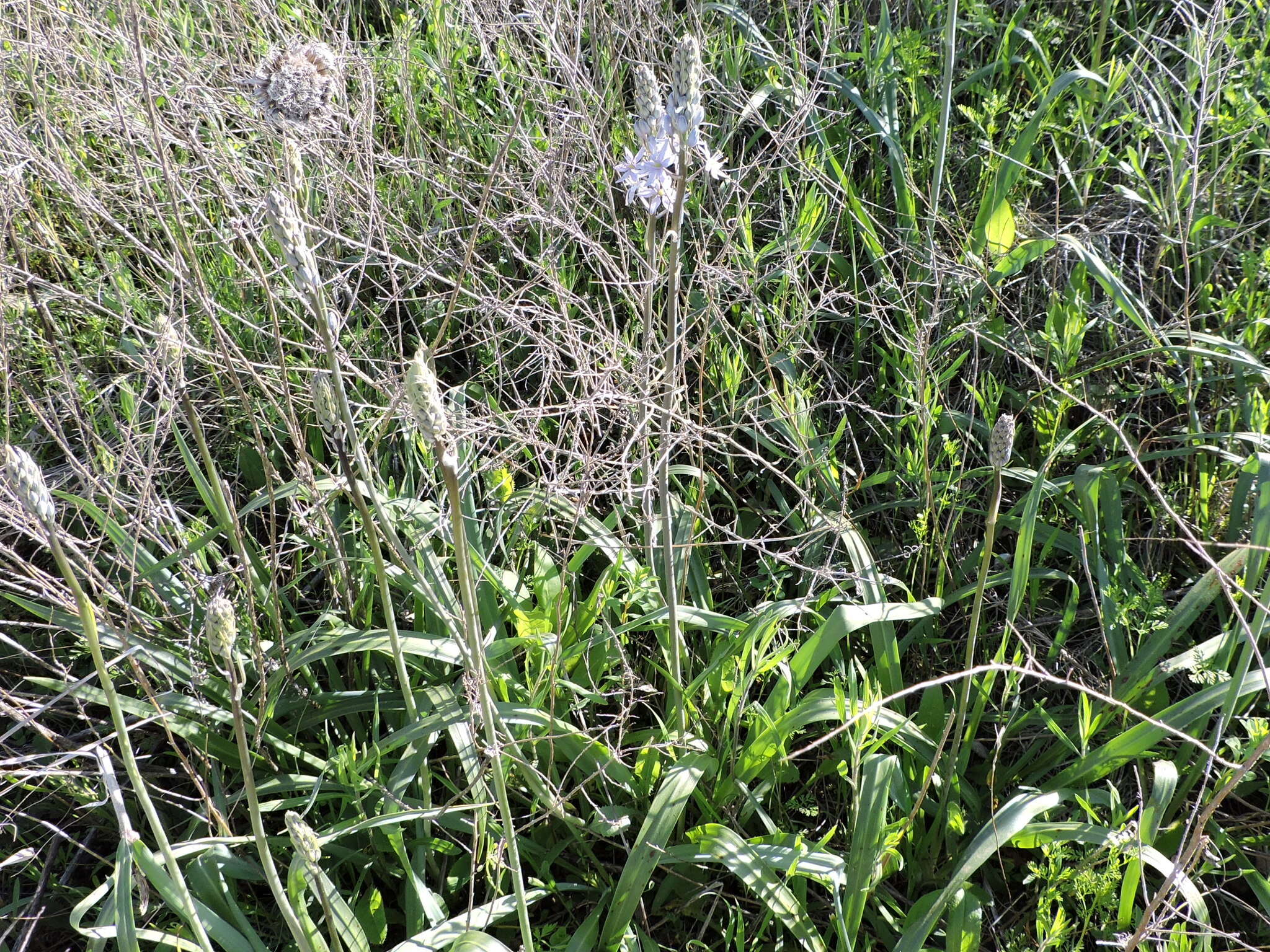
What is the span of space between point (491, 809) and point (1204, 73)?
2.16 metres

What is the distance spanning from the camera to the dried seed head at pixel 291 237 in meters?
1.09

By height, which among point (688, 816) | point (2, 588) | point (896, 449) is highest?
point (896, 449)

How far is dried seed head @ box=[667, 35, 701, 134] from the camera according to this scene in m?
1.29

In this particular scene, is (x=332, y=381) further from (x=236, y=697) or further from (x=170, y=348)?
(x=236, y=697)

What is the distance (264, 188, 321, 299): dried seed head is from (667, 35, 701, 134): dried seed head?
540 mm

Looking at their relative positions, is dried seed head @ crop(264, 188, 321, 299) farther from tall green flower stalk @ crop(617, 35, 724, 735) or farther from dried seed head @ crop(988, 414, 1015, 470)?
dried seed head @ crop(988, 414, 1015, 470)

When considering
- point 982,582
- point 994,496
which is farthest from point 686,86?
point 982,582

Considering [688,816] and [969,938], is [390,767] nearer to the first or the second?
[688,816]

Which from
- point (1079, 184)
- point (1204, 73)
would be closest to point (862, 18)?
point (1079, 184)

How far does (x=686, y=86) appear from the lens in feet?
4.27

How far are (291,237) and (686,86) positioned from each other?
22.5 inches


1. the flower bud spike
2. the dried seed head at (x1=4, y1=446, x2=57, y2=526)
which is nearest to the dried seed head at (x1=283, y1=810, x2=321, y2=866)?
the dried seed head at (x1=4, y1=446, x2=57, y2=526)

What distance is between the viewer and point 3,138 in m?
2.11

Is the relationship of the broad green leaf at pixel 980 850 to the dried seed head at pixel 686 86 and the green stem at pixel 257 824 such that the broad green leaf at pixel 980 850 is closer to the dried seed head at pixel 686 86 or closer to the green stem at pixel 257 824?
the green stem at pixel 257 824
